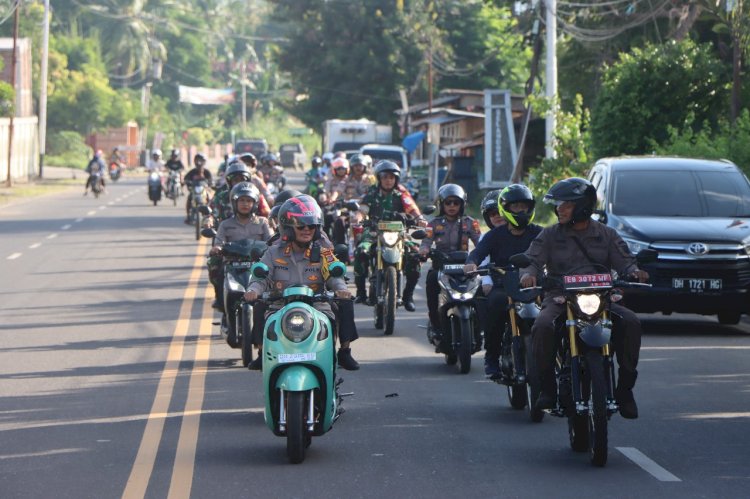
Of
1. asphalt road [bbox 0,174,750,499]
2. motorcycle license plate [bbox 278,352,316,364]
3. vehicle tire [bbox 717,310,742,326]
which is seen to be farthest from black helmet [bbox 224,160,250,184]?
motorcycle license plate [bbox 278,352,316,364]

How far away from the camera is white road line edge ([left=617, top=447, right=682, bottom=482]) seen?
8883 millimetres

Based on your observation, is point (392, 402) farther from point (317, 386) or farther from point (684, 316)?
point (684, 316)

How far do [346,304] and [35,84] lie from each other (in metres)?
91.2

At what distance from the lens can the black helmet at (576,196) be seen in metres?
9.68

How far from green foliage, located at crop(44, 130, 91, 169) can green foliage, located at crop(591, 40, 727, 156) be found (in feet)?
226

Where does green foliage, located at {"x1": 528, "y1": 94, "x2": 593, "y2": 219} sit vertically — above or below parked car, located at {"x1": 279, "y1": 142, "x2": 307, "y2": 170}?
below

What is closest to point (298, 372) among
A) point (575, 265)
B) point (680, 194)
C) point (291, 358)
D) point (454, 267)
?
point (291, 358)

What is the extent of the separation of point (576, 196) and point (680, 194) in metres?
7.85

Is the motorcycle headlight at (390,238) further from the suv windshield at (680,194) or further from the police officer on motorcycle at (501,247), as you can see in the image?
the police officer on motorcycle at (501,247)

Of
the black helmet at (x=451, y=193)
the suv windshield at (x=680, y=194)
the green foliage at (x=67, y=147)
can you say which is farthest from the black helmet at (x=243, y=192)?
the green foliage at (x=67, y=147)

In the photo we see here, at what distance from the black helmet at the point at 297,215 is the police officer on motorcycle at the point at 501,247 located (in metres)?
1.44

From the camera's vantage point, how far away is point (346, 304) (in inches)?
405

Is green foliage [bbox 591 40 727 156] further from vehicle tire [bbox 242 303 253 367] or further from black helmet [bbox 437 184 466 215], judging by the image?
vehicle tire [bbox 242 303 253 367]

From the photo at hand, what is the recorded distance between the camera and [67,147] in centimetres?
9731
